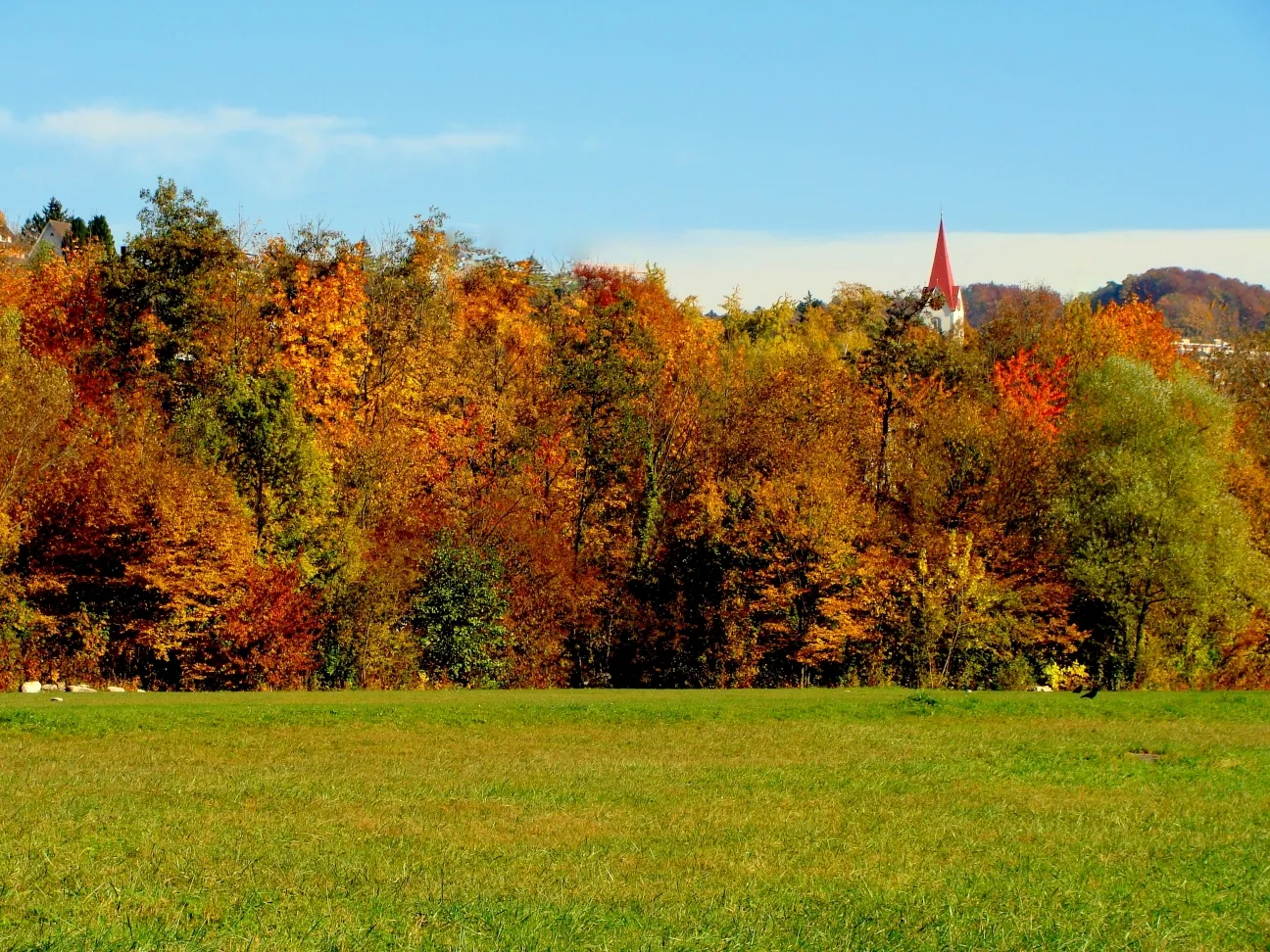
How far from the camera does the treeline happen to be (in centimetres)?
4034

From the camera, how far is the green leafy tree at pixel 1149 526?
44.7 metres

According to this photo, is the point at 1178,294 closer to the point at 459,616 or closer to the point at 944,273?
the point at 944,273

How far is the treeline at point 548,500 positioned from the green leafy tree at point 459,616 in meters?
0.11

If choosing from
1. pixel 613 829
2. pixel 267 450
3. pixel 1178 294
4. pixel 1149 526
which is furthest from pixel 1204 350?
pixel 1178 294

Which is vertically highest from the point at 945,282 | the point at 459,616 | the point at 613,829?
the point at 945,282

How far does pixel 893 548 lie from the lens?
4931 cm

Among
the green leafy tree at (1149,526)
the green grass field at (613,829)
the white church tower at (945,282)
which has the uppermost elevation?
the white church tower at (945,282)

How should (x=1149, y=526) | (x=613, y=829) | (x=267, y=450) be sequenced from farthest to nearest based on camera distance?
(x=1149, y=526)
(x=267, y=450)
(x=613, y=829)

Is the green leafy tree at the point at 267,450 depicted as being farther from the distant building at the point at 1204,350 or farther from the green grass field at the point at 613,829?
the distant building at the point at 1204,350

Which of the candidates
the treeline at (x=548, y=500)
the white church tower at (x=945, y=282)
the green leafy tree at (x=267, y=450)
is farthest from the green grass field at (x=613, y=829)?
the white church tower at (x=945, y=282)

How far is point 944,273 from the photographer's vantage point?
13925 cm

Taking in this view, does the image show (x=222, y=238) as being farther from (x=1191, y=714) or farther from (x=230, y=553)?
(x=1191, y=714)

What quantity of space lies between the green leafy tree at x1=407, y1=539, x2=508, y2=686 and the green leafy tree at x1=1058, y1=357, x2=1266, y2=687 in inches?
779

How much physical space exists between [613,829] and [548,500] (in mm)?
40291
